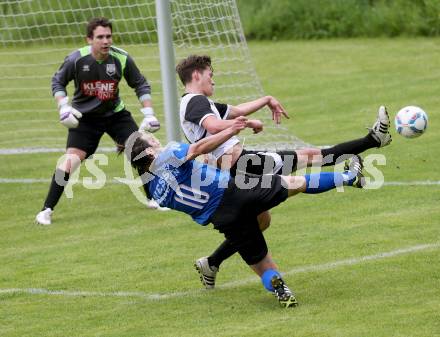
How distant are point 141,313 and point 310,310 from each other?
48.3 inches

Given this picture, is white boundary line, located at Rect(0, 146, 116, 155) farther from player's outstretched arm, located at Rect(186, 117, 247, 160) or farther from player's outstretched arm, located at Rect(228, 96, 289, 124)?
player's outstretched arm, located at Rect(186, 117, 247, 160)

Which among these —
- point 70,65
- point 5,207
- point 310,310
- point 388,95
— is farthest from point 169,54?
point 388,95

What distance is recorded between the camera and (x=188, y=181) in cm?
764

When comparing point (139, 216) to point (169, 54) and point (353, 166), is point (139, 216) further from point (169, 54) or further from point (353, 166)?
point (353, 166)

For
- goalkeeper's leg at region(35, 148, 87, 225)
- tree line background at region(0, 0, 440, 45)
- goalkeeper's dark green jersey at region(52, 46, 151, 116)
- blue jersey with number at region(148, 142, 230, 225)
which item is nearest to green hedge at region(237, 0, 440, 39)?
tree line background at region(0, 0, 440, 45)

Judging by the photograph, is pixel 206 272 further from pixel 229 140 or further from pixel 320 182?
pixel 320 182

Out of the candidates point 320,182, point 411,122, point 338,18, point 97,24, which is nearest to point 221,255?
point 320,182

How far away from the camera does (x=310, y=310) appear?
24.0ft

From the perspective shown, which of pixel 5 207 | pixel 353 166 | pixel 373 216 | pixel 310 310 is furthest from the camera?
pixel 5 207

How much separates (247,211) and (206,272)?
2.73ft

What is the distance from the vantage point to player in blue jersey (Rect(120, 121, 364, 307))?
298 inches

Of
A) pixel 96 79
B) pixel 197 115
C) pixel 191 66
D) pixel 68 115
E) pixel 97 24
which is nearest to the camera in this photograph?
pixel 197 115

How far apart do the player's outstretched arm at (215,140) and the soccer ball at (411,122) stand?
2256 millimetres

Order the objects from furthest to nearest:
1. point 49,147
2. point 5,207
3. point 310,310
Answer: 1. point 49,147
2. point 5,207
3. point 310,310
